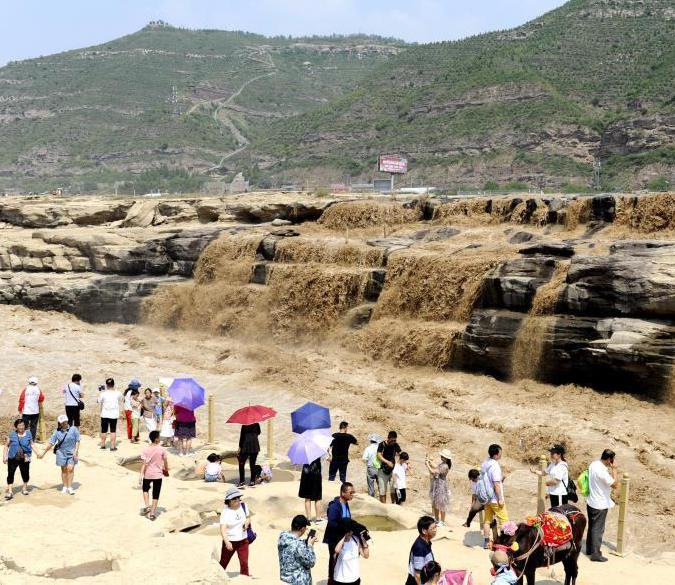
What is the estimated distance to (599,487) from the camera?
31.1ft

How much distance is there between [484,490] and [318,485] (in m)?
2.24

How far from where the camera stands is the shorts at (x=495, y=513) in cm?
974

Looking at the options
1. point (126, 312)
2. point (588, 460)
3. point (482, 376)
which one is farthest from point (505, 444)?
point (126, 312)

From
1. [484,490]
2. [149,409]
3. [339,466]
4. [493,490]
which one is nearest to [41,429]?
[149,409]

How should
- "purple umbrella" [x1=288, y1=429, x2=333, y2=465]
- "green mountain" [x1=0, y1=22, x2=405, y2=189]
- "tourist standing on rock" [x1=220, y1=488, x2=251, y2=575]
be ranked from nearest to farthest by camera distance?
"tourist standing on rock" [x1=220, y1=488, x2=251, y2=575] → "purple umbrella" [x1=288, y1=429, x2=333, y2=465] → "green mountain" [x1=0, y1=22, x2=405, y2=189]

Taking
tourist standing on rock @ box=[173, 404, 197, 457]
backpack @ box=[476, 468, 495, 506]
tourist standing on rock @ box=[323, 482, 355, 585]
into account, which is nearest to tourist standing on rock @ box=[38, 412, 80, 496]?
tourist standing on rock @ box=[173, 404, 197, 457]

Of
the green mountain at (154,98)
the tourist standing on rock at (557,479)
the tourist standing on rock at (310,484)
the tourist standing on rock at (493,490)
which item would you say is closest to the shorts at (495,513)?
the tourist standing on rock at (493,490)

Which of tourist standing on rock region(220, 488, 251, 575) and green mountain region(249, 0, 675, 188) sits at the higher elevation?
green mountain region(249, 0, 675, 188)

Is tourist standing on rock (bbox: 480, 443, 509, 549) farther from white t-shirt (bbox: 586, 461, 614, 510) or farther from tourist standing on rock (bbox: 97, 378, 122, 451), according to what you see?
tourist standing on rock (bbox: 97, 378, 122, 451)

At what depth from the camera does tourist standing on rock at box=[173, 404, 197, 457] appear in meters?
14.0

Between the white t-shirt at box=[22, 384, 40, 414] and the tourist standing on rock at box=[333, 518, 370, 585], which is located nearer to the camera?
the tourist standing on rock at box=[333, 518, 370, 585]

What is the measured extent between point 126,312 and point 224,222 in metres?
7.23

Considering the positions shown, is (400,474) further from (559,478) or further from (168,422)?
(168,422)

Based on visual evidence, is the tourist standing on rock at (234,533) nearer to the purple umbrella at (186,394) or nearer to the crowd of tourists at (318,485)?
the crowd of tourists at (318,485)
